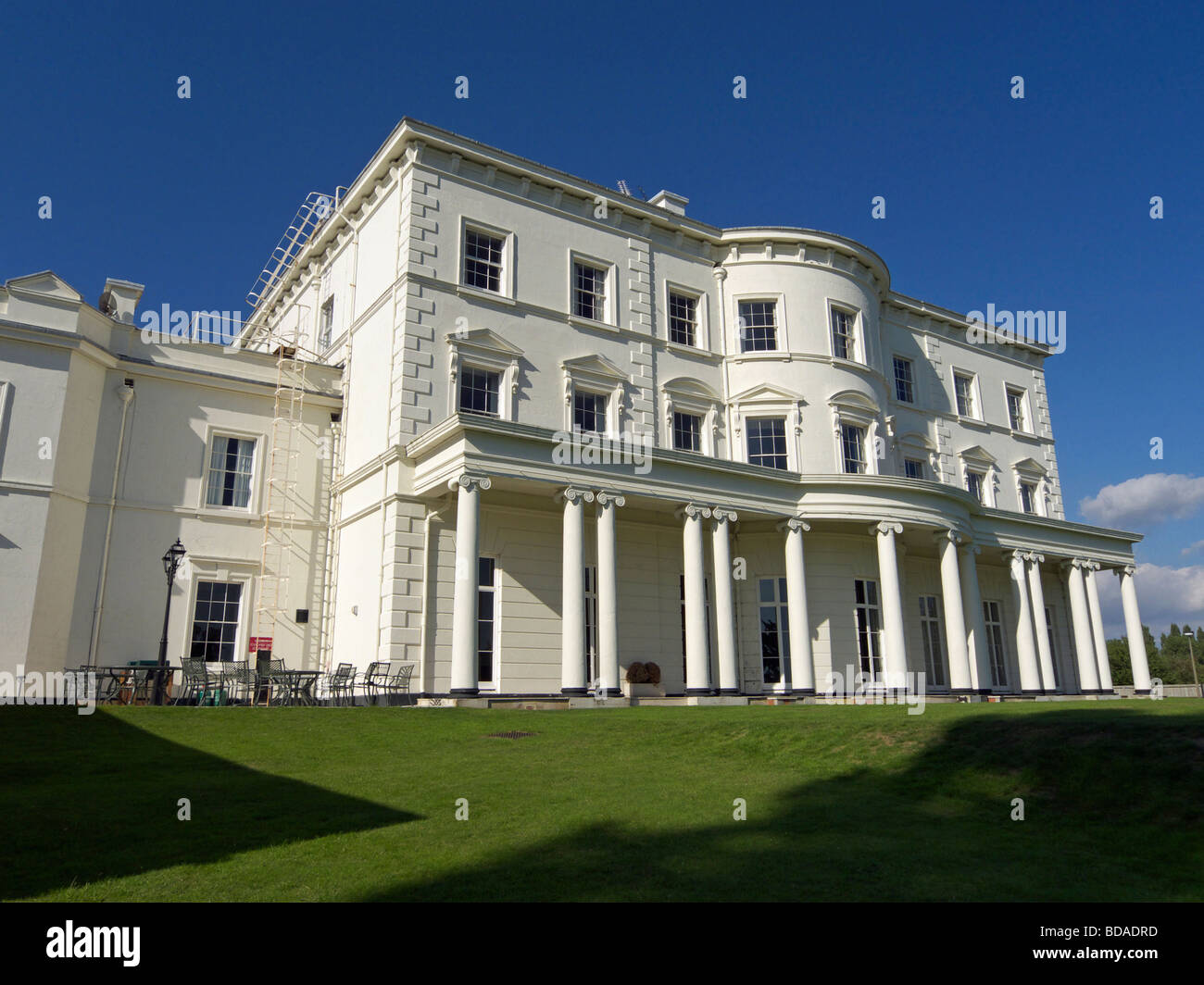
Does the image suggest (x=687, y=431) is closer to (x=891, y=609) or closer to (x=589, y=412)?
(x=589, y=412)

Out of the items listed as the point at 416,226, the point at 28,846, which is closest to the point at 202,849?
the point at 28,846

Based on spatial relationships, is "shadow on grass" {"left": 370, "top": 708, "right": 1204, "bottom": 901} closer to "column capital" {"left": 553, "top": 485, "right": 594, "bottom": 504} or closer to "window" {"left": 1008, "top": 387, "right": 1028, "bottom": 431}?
"column capital" {"left": 553, "top": 485, "right": 594, "bottom": 504}

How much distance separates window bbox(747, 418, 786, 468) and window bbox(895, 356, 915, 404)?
7.78 meters

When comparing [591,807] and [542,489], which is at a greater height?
[542,489]

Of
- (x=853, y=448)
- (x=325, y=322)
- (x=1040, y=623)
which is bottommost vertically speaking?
(x=1040, y=623)

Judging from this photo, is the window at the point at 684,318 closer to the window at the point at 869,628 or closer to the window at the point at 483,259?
the window at the point at 483,259

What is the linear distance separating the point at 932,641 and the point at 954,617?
5.17 meters

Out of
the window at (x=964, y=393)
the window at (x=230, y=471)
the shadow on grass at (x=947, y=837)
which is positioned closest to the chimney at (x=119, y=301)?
the window at (x=230, y=471)

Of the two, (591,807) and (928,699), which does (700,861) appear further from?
(928,699)

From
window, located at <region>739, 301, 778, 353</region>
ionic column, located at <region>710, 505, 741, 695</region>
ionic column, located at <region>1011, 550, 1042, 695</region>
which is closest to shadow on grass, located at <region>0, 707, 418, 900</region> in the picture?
ionic column, located at <region>710, 505, 741, 695</region>

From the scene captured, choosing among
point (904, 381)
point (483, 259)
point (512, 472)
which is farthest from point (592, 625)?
point (904, 381)

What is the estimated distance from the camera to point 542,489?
2061 centimetres

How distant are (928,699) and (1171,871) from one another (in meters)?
17.9

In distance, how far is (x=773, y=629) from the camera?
2609 cm
